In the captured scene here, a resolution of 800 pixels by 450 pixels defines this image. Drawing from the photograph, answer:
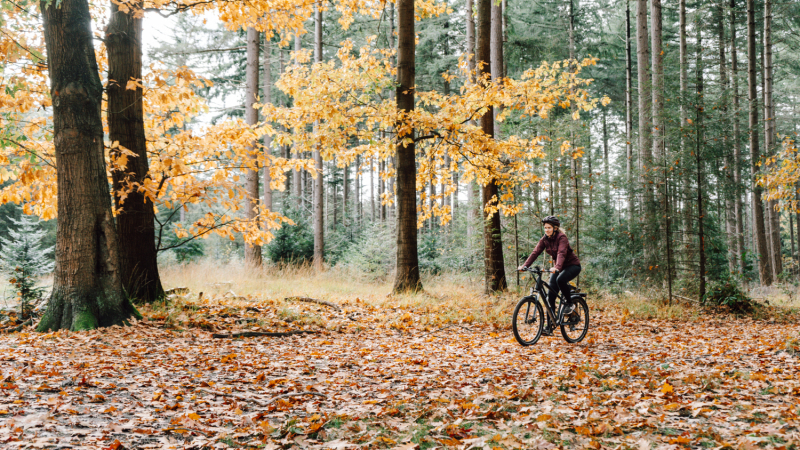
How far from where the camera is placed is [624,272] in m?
13.9

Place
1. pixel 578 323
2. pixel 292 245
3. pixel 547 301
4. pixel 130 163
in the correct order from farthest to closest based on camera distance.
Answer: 1. pixel 292 245
2. pixel 130 163
3. pixel 578 323
4. pixel 547 301

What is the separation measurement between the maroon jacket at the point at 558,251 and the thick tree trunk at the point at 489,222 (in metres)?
4.29

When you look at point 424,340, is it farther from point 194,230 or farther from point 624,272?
point 624,272

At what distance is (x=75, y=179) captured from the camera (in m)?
6.39

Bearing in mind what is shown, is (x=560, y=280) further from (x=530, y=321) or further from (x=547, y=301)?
(x=530, y=321)

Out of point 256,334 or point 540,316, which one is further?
point 540,316

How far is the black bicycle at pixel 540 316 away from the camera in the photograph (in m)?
7.17

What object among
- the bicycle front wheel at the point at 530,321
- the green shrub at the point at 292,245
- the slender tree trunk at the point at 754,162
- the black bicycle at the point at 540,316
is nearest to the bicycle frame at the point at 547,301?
the black bicycle at the point at 540,316

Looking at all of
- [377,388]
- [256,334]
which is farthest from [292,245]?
[377,388]

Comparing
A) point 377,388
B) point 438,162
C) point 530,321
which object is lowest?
point 377,388

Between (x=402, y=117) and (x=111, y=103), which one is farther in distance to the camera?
(x=402, y=117)

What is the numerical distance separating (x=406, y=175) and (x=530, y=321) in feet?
17.5

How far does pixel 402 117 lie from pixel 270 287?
5.61 m

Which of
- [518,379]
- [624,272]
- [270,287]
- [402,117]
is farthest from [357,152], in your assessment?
[624,272]
